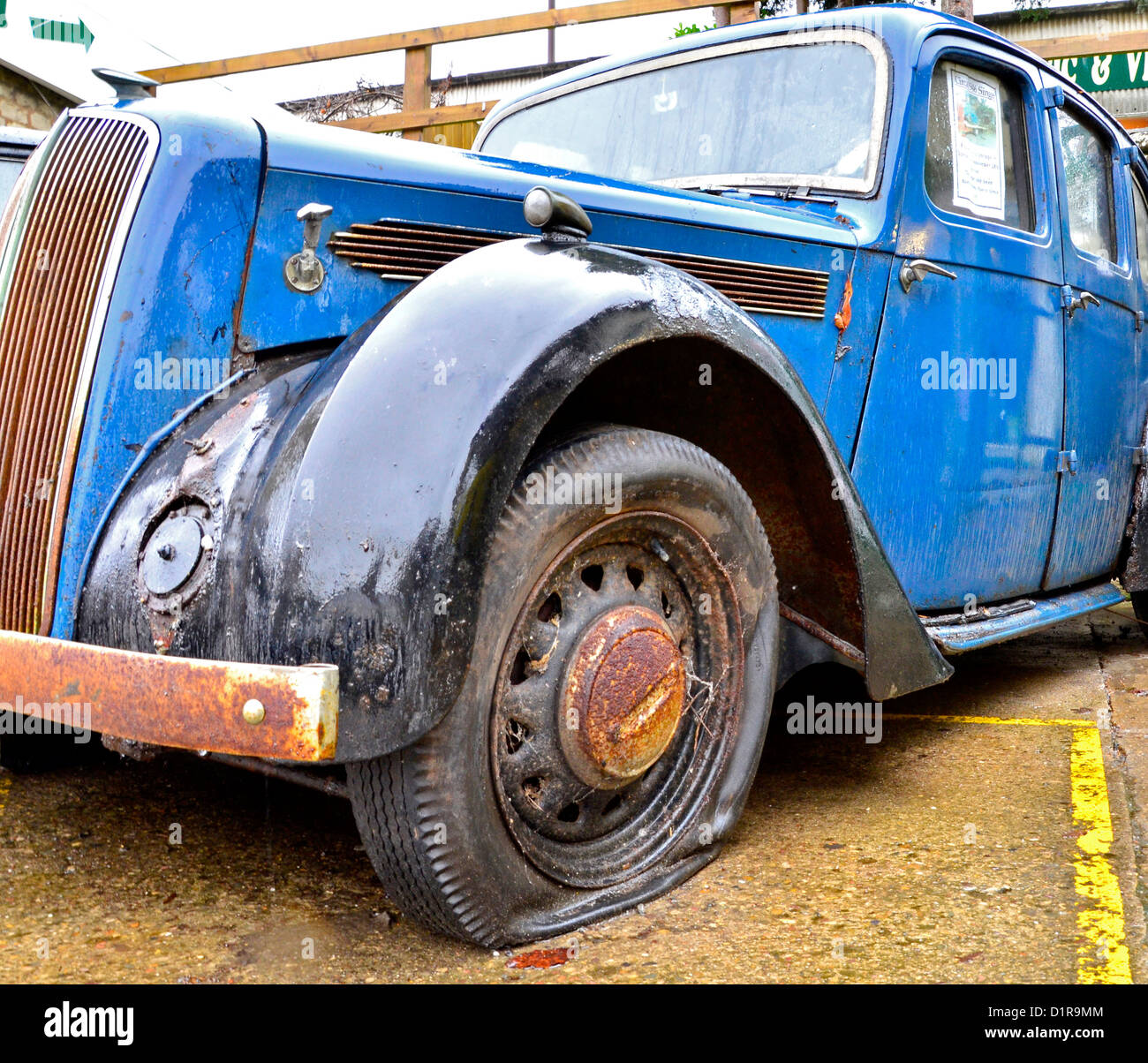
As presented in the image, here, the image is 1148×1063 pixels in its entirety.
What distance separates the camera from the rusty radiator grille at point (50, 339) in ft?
6.61

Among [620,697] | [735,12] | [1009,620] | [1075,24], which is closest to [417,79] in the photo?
[735,12]

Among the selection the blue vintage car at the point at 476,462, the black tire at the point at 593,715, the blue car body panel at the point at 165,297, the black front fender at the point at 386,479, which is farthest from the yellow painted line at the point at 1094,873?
the blue car body panel at the point at 165,297

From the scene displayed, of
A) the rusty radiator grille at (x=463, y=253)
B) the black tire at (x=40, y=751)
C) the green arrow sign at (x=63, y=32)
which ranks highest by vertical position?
the green arrow sign at (x=63, y=32)

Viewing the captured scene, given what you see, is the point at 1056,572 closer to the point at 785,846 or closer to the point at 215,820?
the point at 785,846

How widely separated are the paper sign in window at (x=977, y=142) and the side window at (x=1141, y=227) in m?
1.24

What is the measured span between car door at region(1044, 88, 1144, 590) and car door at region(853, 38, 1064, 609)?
12 centimetres

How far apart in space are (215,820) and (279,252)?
1275 millimetres

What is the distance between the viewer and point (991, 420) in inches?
131

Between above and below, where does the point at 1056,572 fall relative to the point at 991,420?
below

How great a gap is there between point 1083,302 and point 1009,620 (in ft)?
3.72

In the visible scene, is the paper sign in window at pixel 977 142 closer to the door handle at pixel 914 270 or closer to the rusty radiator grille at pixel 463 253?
the door handle at pixel 914 270

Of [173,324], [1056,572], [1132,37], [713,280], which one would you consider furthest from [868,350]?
[1132,37]

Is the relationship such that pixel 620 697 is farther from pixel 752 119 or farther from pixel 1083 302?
pixel 1083 302

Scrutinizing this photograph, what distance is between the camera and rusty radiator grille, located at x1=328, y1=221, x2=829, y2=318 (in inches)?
86.2
